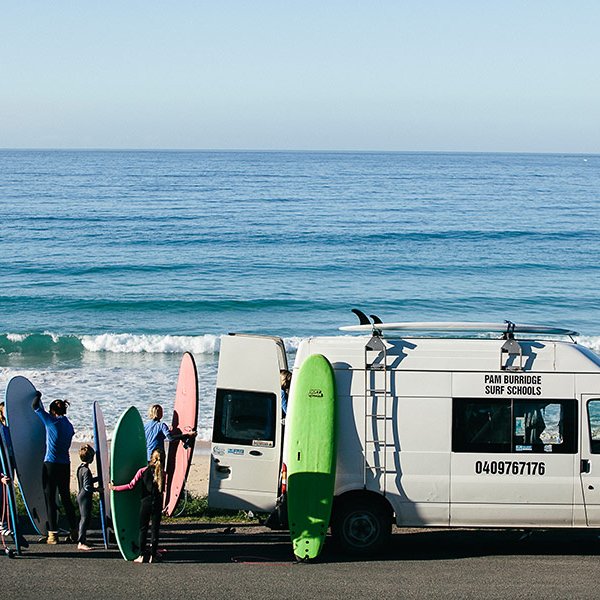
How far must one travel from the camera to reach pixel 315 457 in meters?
10.2

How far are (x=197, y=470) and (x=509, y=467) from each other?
666 centimetres

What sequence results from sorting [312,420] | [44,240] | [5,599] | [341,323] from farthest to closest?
[44,240]
[341,323]
[312,420]
[5,599]

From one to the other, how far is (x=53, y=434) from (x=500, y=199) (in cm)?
6876

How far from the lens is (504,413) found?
1034 centimetres

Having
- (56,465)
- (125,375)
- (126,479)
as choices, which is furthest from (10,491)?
(125,375)

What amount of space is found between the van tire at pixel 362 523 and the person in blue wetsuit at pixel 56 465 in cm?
301

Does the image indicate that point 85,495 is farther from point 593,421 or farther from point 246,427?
point 593,421

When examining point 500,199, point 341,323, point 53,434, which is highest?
point 500,199

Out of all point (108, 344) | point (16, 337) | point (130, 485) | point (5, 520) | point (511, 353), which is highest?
point (16, 337)

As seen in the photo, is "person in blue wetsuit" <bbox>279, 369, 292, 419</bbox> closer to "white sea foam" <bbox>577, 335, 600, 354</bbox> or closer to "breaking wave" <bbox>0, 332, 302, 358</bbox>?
"breaking wave" <bbox>0, 332, 302, 358</bbox>

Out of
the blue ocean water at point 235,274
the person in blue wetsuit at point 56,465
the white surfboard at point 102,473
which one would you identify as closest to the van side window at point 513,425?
the white surfboard at point 102,473

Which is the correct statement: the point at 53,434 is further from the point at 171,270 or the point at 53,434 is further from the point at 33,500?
the point at 171,270

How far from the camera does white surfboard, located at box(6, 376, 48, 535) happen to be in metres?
10.6

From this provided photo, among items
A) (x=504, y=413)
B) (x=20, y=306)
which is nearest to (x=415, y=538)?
(x=504, y=413)
